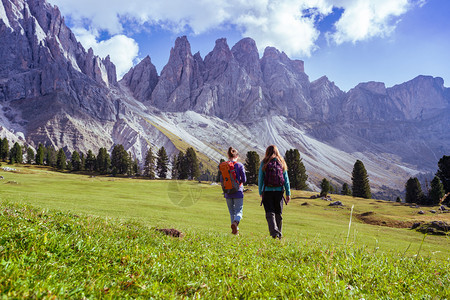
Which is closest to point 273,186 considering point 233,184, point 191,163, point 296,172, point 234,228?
point 233,184

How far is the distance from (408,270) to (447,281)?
26.2 inches

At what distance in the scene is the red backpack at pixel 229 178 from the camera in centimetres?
1097

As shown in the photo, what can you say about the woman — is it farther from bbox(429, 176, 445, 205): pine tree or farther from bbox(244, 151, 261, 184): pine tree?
bbox(429, 176, 445, 205): pine tree

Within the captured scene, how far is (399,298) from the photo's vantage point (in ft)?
11.4

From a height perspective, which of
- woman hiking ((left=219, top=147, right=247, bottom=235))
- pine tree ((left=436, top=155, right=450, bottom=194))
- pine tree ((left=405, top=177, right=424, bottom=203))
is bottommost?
pine tree ((left=405, top=177, right=424, bottom=203))

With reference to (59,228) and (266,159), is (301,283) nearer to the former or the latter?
(59,228)

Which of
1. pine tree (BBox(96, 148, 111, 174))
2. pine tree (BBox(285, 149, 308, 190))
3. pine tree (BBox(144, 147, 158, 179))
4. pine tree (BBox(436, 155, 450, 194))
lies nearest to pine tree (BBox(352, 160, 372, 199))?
pine tree (BBox(285, 149, 308, 190))

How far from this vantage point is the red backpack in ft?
36.0

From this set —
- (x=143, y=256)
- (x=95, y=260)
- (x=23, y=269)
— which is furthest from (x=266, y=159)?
(x=23, y=269)

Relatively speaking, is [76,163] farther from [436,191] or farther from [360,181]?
[436,191]

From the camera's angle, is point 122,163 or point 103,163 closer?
point 103,163

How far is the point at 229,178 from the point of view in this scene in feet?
36.1

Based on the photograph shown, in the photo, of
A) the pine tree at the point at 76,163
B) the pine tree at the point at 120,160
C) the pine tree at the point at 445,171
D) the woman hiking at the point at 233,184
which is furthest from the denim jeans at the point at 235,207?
the pine tree at the point at 76,163

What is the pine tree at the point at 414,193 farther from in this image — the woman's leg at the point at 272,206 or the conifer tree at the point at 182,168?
the woman's leg at the point at 272,206
